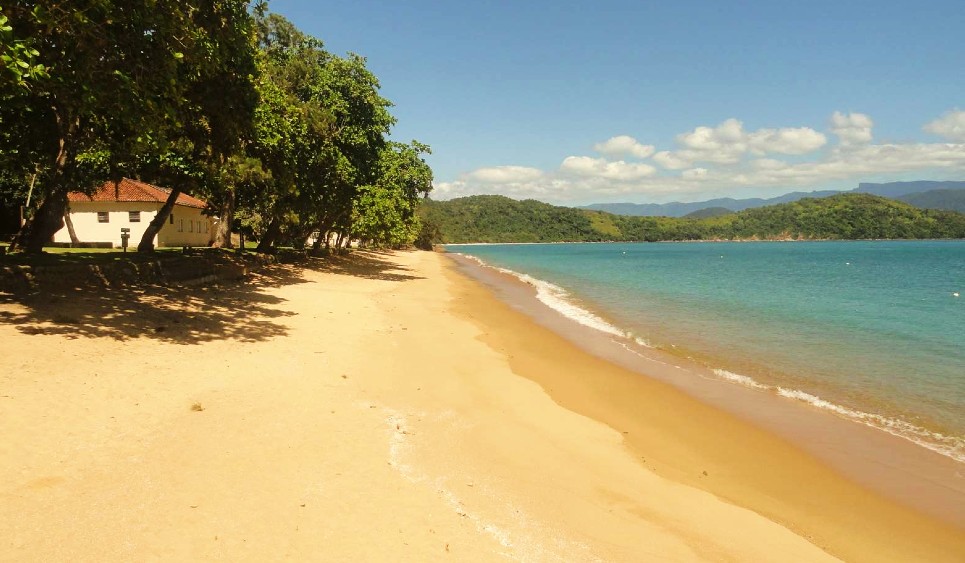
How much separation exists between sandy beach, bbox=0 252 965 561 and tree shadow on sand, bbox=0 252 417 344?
0.31ft

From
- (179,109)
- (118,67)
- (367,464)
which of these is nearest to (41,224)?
(179,109)

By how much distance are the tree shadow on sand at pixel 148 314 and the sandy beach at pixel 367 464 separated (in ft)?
0.31

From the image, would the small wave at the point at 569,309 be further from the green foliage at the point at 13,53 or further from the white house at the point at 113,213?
the white house at the point at 113,213

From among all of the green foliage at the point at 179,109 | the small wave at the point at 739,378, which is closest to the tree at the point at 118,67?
the green foliage at the point at 179,109

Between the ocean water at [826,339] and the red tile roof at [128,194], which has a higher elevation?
the red tile roof at [128,194]

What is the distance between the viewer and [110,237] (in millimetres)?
36250

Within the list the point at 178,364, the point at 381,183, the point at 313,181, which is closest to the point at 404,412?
the point at 178,364

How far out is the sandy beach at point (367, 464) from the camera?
4.38m

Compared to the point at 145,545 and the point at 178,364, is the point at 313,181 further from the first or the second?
the point at 145,545

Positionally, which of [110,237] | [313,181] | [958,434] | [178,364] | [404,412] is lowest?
[958,434]

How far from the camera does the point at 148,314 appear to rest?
39.3 ft

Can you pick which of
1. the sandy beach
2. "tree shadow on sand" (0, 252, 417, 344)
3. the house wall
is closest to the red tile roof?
the house wall

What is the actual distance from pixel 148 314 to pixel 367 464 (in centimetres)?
901

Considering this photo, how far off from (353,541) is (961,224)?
889 feet
